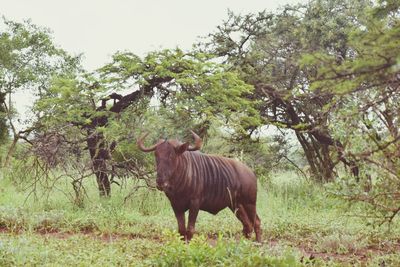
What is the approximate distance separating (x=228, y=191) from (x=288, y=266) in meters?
3.26

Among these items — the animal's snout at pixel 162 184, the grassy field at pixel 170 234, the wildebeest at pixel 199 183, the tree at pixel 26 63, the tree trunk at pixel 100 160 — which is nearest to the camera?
the grassy field at pixel 170 234

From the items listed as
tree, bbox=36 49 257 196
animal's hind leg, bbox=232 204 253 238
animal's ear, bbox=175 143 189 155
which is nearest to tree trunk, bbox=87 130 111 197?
tree, bbox=36 49 257 196

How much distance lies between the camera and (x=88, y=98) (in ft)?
42.1

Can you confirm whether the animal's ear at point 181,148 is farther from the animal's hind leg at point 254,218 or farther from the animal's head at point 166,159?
the animal's hind leg at point 254,218

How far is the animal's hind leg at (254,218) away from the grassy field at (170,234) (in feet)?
0.79

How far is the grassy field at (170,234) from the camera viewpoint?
19.4 feet

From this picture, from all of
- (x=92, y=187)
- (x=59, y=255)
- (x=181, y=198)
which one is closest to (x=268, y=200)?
(x=92, y=187)

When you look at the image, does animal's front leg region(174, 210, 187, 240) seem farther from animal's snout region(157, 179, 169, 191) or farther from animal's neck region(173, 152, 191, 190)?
animal's snout region(157, 179, 169, 191)

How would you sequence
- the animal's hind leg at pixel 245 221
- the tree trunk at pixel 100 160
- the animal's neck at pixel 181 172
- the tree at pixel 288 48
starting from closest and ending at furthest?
1. the animal's neck at pixel 181 172
2. the animal's hind leg at pixel 245 221
3. the tree trunk at pixel 100 160
4. the tree at pixel 288 48

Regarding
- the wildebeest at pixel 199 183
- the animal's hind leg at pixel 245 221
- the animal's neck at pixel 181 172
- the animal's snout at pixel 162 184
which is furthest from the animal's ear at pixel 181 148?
the animal's hind leg at pixel 245 221

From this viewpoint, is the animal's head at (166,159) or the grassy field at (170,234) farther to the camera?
Answer: the animal's head at (166,159)

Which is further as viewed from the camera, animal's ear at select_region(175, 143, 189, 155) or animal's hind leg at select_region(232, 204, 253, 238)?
animal's hind leg at select_region(232, 204, 253, 238)

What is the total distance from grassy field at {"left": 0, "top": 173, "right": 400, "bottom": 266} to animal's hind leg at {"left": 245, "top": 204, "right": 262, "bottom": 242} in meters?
0.24

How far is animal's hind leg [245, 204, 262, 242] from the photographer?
866 centimetres
